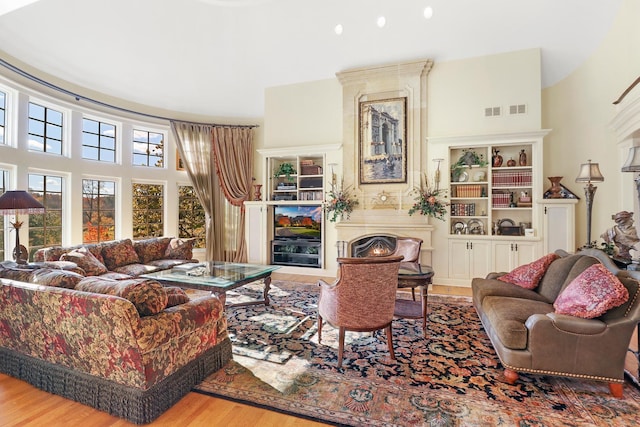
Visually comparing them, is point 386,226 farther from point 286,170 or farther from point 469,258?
point 286,170

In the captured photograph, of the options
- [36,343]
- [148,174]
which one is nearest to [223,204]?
Answer: [148,174]

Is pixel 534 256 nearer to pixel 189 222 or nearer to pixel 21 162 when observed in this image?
pixel 189 222

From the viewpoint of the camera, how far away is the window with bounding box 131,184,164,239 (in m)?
7.00

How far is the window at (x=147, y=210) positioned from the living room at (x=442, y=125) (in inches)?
8.2

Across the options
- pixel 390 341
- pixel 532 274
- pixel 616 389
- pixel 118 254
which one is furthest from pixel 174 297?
pixel 532 274

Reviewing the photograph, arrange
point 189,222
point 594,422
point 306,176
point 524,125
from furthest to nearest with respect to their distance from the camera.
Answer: point 189,222 < point 306,176 < point 524,125 < point 594,422

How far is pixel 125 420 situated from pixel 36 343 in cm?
101

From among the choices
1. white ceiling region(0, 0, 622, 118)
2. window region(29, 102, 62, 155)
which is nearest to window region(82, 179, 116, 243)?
window region(29, 102, 62, 155)

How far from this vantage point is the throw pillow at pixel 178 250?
19.1 feet

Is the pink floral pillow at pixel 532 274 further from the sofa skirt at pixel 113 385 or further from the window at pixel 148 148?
the window at pixel 148 148

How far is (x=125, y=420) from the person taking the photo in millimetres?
2061

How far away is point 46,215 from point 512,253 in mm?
8052

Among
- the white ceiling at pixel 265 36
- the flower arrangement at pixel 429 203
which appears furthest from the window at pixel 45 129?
the flower arrangement at pixel 429 203

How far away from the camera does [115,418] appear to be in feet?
6.86
